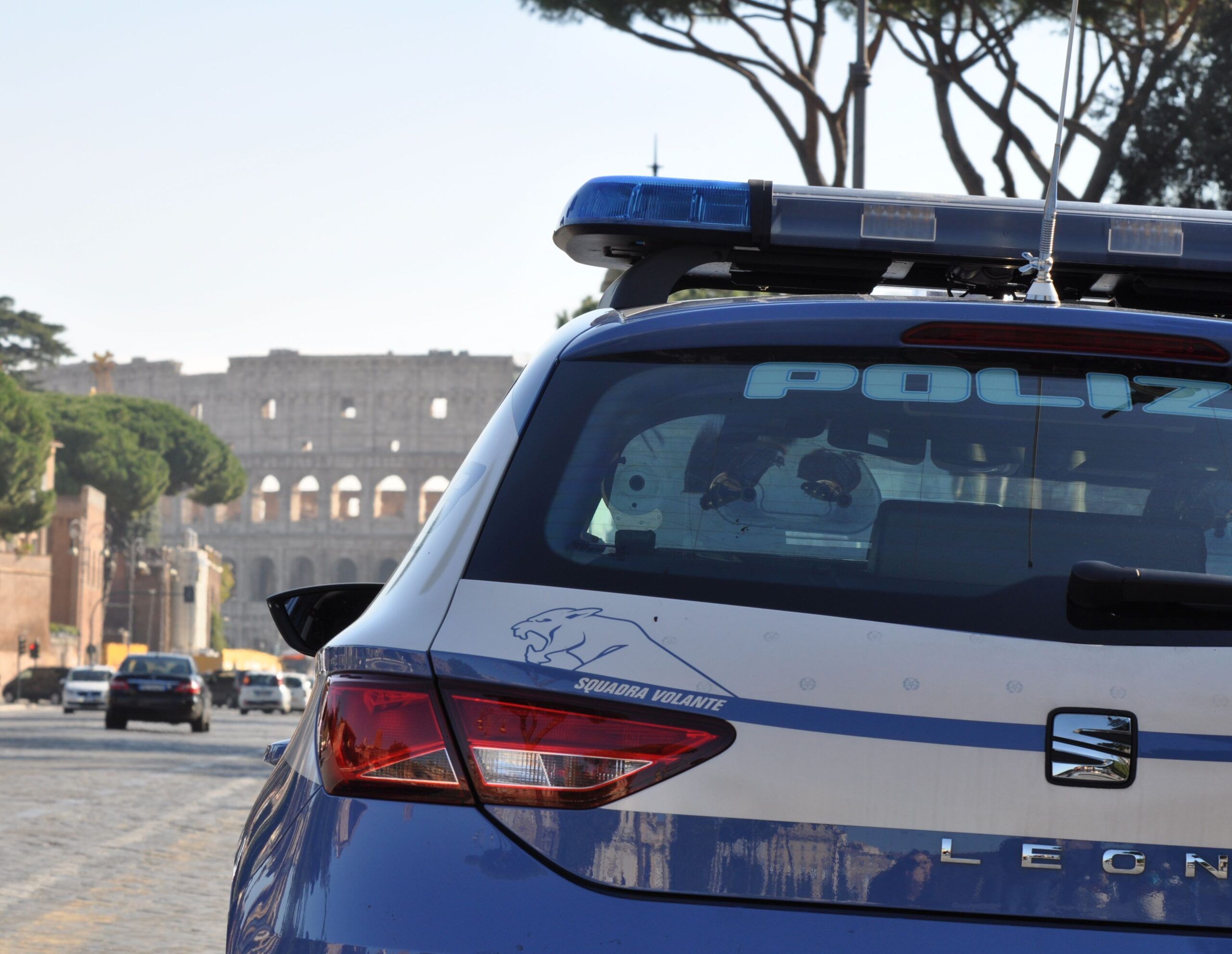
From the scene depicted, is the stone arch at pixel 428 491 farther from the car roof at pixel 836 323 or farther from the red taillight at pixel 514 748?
the red taillight at pixel 514 748

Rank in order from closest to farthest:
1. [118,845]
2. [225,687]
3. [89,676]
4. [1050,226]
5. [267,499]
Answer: [1050,226] < [118,845] < [89,676] < [225,687] < [267,499]

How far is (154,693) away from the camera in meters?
29.0

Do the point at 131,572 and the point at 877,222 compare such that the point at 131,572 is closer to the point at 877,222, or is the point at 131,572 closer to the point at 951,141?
the point at 951,141

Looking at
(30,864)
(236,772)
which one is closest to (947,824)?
(30,864)

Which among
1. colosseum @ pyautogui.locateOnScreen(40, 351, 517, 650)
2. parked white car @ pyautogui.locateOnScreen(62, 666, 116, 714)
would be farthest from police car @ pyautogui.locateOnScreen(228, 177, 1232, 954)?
colosseum @ pyautogui.locateOnScreen(40, 351, 517, 650)

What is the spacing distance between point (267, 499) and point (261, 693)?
79.9 meters

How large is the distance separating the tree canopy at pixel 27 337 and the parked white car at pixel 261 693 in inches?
1681

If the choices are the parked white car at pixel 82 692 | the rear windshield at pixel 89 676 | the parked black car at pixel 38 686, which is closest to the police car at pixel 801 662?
the parked white car at pixel 82 692

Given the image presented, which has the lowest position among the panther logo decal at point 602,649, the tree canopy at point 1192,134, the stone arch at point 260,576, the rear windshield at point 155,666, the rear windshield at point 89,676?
the rear windshield at point 89,676

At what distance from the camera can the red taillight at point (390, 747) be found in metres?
1.90

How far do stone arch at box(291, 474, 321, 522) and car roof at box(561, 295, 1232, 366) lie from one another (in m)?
123

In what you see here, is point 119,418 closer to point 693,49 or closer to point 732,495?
point 693,49

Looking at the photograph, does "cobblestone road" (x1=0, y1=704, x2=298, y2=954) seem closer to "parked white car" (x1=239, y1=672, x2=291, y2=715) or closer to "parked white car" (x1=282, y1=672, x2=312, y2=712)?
"parked white car" (x1=239, y1=672, x2=291, y2=715)

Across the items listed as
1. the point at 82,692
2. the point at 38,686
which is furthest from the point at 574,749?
the point at 38,686
